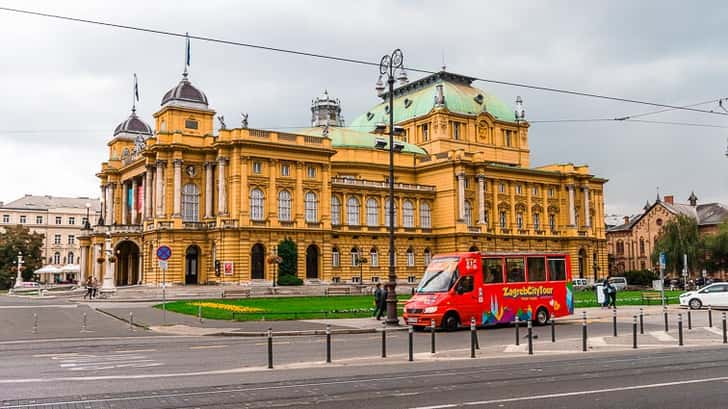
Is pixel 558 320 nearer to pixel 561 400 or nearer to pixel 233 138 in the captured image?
pixel 561 400

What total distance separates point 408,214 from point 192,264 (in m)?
26.7

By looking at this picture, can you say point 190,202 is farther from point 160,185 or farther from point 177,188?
point 160,185

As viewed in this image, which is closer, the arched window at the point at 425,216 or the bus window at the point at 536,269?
the bus window at the point at 536,269

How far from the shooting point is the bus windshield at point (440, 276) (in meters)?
29.3

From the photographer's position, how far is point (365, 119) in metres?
109

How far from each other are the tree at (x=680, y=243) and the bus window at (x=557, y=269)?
207ft

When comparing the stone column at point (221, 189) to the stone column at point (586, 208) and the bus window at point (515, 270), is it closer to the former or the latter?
the bus window at point (515, 270)

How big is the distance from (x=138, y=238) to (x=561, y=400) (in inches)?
2779

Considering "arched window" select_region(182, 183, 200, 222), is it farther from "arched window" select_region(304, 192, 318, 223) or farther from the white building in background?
the white building in background

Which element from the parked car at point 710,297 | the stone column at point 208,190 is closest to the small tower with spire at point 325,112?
the stone column at point 208,190

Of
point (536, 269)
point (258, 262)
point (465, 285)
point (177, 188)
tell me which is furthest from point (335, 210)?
point (465, 285)

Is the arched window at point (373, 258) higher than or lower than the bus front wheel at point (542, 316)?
higher

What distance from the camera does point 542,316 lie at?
103 ft

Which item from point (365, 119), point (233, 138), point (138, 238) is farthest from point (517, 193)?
point (138, 238)
